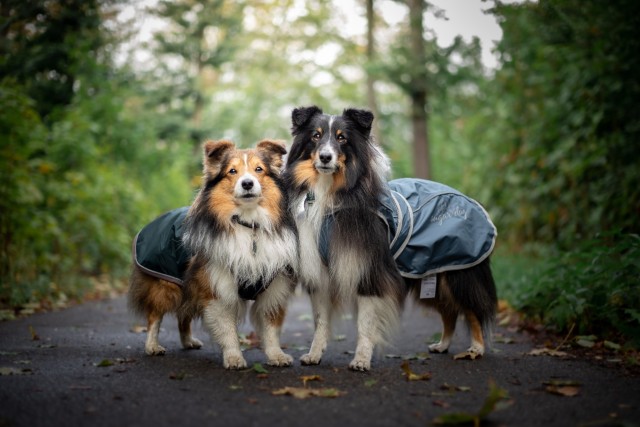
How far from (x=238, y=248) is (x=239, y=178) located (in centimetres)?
52

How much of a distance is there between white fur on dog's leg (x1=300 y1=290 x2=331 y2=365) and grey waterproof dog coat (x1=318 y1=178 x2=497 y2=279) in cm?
34

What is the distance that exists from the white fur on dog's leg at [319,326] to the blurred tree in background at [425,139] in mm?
2230

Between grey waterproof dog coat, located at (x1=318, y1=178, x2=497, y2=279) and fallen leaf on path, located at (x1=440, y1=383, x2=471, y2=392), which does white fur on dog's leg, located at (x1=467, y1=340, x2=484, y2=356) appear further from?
fallen leaf on path, located at (x1=440, y1=383, x2=471, y2=392)

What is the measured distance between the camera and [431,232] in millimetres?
4797

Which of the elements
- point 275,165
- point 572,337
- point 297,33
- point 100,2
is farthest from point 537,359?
point 297,33

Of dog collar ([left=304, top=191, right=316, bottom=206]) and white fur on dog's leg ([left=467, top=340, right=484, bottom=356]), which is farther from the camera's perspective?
white fur on dog's leg ([left=467, top=340, right=484, bottom=356])

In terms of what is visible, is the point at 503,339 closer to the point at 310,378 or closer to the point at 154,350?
the point at 310,378

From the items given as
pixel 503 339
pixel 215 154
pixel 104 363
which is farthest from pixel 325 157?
pixel 503 339

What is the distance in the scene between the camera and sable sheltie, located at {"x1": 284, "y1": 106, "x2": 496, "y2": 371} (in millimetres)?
4461

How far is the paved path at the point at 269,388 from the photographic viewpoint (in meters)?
3.06

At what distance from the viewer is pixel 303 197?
15.1ft

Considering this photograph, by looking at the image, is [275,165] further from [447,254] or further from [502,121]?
[502,121]

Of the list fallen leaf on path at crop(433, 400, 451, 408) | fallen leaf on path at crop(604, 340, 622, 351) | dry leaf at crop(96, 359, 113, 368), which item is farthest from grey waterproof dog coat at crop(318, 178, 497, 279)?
dry leaf at crop(96, 359, 113, 368)

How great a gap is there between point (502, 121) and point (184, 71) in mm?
10046
